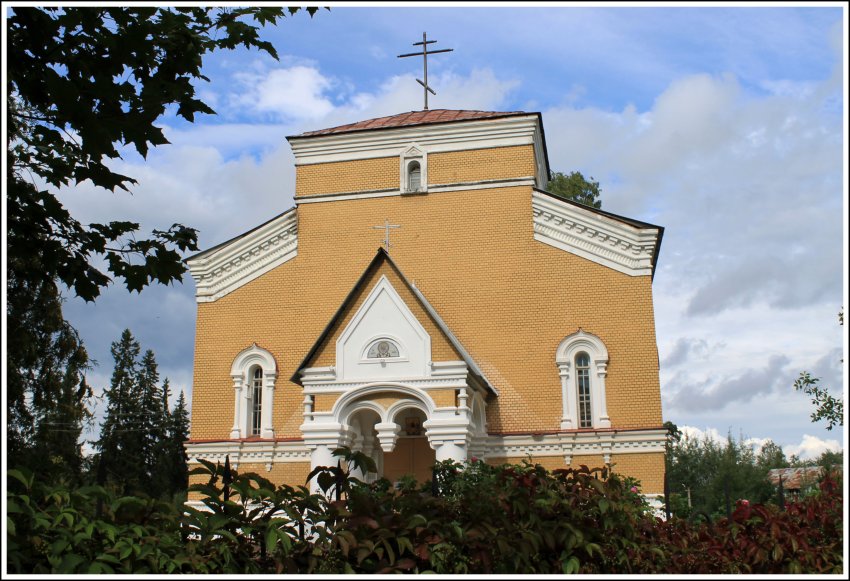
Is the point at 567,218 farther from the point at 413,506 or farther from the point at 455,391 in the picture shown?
the point at 413,506

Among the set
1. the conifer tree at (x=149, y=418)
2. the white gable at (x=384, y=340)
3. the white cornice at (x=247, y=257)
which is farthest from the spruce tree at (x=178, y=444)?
the white gable at (x=384, y=340)

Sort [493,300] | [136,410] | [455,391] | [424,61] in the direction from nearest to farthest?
[455,391] → [493,300] → [424,61] → [136,410]

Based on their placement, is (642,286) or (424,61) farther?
(424,61)

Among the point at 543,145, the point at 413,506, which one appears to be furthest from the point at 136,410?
the point at 413,506

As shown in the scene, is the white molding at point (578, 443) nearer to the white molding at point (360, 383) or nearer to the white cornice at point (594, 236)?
the white molding at point (360, 383)

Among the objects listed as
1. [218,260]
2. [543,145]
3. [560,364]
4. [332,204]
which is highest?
[543,145]

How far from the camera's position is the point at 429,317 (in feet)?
54.7

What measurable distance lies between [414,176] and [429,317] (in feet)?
16.8

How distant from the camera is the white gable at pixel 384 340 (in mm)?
16578

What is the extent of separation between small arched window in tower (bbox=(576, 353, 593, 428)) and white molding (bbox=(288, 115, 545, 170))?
5.50m

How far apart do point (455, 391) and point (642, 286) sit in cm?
522

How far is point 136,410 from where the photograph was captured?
54.9 m

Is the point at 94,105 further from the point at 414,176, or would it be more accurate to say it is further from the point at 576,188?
the point at 576,188

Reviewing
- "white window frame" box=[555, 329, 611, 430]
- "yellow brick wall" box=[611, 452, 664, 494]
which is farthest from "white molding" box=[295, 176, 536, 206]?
"yellow brick wall" box=[611, 452, 664, 494]
